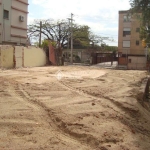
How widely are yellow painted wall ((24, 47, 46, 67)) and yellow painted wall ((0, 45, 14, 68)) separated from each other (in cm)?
202

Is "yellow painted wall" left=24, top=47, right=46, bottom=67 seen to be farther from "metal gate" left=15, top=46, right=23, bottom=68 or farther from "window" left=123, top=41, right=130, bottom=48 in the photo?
"window" left=123, top=41, right=130, bottom=48

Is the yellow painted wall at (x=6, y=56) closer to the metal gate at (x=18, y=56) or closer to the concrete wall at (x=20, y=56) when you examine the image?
the concrete wall at (x=20, y=56)

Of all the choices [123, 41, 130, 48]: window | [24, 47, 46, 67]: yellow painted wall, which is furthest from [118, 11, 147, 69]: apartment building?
[24, 47, 46, 67]: yellow painted wall

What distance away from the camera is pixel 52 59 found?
23328 millimetres

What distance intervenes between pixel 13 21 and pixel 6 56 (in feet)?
19.0

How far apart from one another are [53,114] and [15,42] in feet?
55.6

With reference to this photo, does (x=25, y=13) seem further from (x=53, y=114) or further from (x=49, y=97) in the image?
(x=53, y=114)

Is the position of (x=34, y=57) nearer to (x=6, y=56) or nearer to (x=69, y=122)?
(x=6, y=56)

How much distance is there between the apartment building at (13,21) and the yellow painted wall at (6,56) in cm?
329

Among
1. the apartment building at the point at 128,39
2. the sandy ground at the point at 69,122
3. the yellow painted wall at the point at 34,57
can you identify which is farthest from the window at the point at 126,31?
the sandy ground at the point at 69,122

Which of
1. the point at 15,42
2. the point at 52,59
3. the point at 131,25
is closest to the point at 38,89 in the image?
the point at 15,42

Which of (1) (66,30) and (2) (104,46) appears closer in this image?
(1) (66,30)

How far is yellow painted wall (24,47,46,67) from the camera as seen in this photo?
60.7ft

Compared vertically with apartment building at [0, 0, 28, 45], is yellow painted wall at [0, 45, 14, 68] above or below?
below
